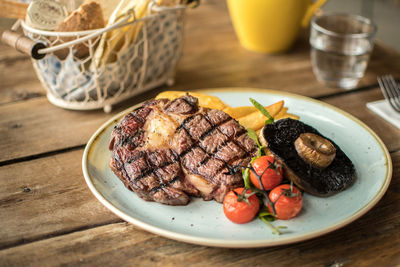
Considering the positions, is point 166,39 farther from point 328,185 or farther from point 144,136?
point 328,185

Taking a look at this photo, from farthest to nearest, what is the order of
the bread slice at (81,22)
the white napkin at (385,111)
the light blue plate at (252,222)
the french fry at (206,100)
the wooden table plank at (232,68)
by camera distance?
1. the wooden table plank at (232,68)
2. the white napkin at (385,111)
3. the bread slice at (81,22)
4. the french fry at (206,100)
5. the light blue plate at (252,222)

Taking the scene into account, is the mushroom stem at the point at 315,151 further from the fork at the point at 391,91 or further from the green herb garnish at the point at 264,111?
the fork at the point at 391,91

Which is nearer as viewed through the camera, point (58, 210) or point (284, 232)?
point (284, 232)

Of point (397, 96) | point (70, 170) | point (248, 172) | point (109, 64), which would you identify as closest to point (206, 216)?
point (248, 172)

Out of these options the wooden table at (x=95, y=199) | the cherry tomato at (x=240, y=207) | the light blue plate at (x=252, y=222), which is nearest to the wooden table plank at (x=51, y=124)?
the wooden table at (x=95, y=199)

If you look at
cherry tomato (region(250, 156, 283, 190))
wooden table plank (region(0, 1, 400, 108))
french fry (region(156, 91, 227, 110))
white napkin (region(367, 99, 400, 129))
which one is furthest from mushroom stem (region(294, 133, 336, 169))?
wooden table plank (region(0, 1, 400, 108))

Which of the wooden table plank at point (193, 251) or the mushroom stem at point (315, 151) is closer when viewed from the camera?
the wooden table plank at point (193, 251)

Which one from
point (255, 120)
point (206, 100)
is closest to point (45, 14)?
point (206, 100)
